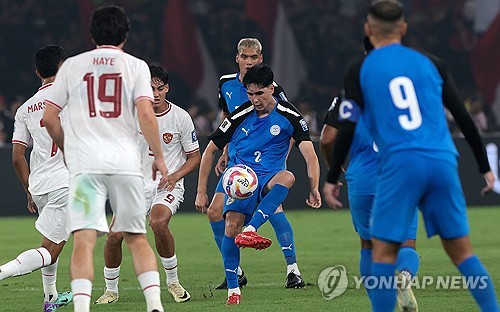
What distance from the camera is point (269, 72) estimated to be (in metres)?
10.0

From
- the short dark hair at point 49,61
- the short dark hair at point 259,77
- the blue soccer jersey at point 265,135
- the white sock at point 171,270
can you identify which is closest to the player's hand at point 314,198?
the blue soccer jersey at point 265,135

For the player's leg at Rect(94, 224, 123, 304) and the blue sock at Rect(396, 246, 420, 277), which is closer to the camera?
the blue sock at Rect(396, 246, 420, 277)

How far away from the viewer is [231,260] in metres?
9.57

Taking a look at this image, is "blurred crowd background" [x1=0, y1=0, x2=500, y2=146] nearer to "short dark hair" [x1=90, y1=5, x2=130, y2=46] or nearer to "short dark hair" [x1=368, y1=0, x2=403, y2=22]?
"short dark hair" [x1=90, y1=5, x2=130, y2=46]

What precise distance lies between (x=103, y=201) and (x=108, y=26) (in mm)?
1088

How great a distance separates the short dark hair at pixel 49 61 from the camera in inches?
366

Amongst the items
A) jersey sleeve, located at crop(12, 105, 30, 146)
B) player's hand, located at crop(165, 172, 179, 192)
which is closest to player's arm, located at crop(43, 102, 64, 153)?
player's hand, located at crop(165, 172, 179, 192)

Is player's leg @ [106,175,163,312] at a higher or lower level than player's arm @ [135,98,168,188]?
lower

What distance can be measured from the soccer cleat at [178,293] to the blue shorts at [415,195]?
128 inches

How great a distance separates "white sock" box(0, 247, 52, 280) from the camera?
9.15 meters

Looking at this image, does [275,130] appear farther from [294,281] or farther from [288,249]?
[294,281]

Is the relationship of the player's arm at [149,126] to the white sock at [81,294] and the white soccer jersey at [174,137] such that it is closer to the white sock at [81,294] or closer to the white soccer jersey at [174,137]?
the white sock at [81,294]

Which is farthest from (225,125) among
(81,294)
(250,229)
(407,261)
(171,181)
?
(81,294)

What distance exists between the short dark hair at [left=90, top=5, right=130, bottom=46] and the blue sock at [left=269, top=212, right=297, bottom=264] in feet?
12.7
